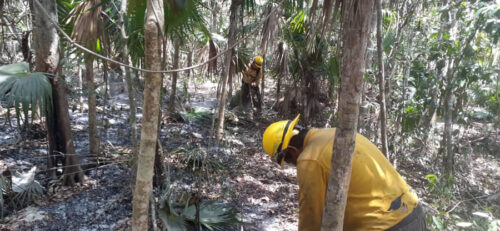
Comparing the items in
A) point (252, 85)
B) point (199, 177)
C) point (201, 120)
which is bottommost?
point (199, 177)

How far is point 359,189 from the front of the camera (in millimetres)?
2262

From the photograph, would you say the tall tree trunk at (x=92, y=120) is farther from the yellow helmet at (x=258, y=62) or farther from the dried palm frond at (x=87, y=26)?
the yellow helmet at (x=258, y=62)

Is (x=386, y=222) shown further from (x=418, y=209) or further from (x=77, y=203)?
(x=77, y=203)

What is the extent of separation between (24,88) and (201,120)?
16.5 ft

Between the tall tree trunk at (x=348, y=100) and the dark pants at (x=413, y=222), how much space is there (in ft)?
2.26

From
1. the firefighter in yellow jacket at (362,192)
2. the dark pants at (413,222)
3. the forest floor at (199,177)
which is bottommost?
the forest floor at (199,177)

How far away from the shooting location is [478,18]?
217 inches

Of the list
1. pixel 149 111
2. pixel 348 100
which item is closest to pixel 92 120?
pixel 149 111

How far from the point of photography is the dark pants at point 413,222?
2299 millimetres

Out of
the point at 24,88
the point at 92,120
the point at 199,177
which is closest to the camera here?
the point at 24,88

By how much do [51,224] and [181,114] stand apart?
452 cm

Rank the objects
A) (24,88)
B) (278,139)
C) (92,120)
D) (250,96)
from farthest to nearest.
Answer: (250,96) → (92,120) → (24,88) → (278,139)

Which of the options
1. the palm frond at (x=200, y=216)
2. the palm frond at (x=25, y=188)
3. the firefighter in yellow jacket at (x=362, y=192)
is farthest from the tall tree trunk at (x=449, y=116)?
the palm frond at (x=25, y=188)

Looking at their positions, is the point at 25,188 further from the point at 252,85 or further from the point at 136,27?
the point at 252,85
